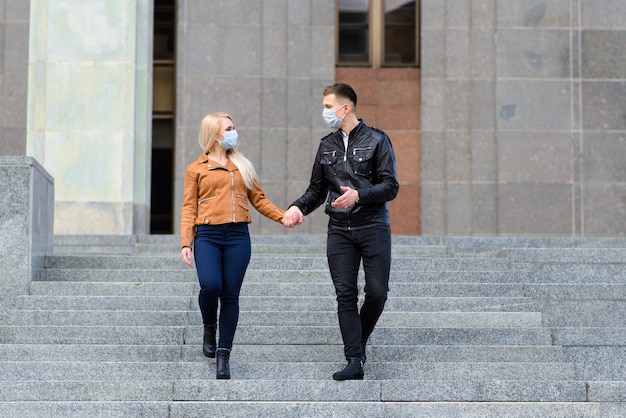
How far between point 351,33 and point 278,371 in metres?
10.9

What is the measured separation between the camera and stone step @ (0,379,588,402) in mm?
8078

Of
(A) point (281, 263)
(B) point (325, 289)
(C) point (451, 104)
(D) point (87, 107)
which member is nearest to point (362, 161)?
(B) point (325, 289)

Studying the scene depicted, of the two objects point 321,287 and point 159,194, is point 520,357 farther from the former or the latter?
point 159,194

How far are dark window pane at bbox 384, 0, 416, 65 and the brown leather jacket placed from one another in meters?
10.6

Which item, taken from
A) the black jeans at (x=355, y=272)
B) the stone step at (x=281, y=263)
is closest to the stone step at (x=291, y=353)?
the black jeans at (x=355, y=272)

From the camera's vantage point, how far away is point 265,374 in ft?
27.9

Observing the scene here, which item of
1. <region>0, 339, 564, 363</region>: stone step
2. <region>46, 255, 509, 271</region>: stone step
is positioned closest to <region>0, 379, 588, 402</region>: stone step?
<region>0, 339, 564, 363</region>: stone step

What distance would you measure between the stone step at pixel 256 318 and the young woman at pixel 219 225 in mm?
1147

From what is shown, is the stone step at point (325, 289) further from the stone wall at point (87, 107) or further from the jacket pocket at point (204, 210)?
the stone wall at point (87, 107)

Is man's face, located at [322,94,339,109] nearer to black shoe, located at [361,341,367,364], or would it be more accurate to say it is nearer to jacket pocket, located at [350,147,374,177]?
jacket pocket, located at [350,147,374,177]

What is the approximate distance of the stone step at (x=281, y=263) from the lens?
11.3m

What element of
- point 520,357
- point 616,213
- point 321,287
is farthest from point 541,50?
point 520,357

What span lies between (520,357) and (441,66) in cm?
999

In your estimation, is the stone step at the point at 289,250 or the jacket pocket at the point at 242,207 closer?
the jacket pocket at the point at 242,207
